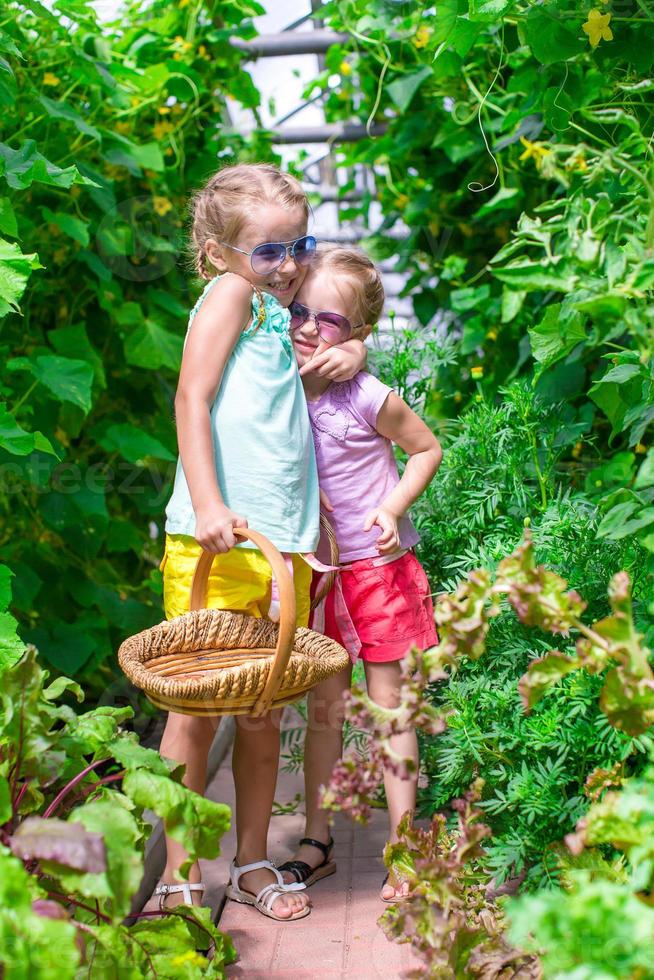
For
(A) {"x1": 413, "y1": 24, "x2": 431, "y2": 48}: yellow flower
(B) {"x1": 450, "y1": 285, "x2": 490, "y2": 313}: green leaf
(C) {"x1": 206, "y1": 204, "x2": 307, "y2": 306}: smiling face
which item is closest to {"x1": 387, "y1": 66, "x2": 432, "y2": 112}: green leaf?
(A) {"x1": 413, "y1": 24, "x2": 431, "y2": 48}: yellow flower

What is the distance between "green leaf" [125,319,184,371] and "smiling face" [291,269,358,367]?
104cm

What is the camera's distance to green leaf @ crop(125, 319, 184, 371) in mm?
3166

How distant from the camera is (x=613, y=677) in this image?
1344 millimetres

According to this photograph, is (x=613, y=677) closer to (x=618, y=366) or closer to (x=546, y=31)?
(x=618, y=366)

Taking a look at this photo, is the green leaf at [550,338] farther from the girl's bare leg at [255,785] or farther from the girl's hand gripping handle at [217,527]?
the girl's bare leg at [255,785]

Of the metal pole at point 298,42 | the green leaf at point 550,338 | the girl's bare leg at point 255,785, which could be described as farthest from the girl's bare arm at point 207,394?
the metal pole at point 298,42

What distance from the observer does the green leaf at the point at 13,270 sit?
5.74 ft

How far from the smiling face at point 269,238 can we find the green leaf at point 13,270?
1.49 ft

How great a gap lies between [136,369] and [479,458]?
1.34 meters

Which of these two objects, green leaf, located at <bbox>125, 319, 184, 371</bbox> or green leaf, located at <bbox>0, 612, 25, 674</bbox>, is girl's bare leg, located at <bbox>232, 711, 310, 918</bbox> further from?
green leaf, located at <bbox>125, 319, 184, 371</bbox>

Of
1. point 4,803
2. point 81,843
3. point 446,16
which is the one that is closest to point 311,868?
point 4,803

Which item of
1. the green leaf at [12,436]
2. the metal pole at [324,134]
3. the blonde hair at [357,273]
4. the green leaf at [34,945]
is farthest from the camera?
the metal pole at [324,134]

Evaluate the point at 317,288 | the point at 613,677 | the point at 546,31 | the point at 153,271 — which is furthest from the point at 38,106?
the point at 613,677

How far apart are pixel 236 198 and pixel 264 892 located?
1.34m
